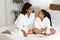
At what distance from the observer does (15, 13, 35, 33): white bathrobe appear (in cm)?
263

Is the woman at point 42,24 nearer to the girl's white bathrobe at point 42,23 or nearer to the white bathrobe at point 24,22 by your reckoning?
the girl's white bathrobe at point 42,23

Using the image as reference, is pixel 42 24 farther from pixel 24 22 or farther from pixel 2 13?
pixel 2 13

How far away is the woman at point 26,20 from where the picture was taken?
2.62 meters

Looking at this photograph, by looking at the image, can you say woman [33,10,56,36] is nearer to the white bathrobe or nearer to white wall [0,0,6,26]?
the white bathrobe

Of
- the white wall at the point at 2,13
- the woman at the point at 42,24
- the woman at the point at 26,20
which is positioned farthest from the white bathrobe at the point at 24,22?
the white wall at the point at 2,13

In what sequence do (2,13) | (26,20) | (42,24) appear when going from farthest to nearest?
(2,13), (26,20), (42,24)

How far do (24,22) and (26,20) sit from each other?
0.31 feet

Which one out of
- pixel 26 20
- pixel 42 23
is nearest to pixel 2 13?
pixel 26 20

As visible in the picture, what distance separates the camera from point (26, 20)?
9.25ft

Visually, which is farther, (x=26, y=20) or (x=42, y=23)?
(x=26, y=20)

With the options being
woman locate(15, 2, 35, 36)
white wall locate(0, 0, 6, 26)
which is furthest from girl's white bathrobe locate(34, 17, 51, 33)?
white wall locate(0, 0, 6, 26)

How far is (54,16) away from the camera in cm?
328

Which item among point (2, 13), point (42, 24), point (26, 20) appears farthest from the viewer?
point (2, 13)

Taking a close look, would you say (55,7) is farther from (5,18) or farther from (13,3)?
(5,18)
